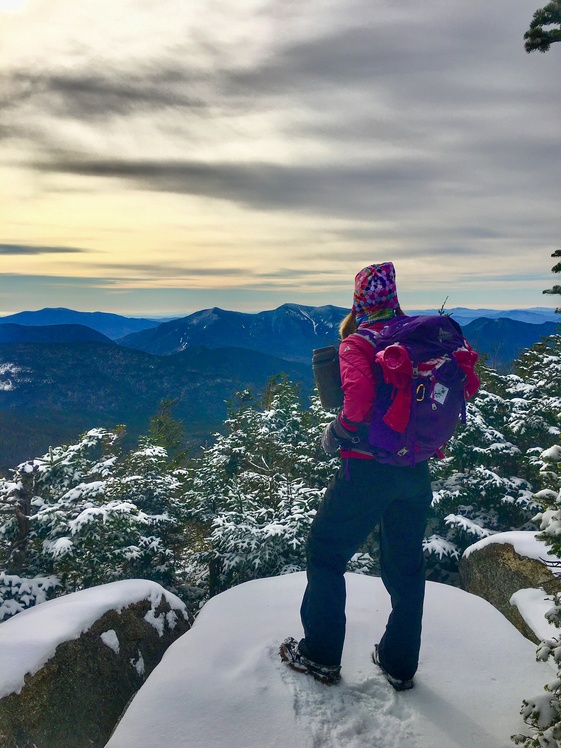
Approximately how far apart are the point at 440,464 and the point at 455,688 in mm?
10673

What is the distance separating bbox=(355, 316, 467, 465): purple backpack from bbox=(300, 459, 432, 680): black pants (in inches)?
12.0

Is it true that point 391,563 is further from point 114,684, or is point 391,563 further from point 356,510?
point 114,684

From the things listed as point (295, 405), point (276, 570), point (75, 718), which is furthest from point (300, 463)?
point (75, 718)

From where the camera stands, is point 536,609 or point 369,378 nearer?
point 369,378

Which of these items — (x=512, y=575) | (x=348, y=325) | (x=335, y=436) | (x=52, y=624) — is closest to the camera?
(x=335, y=436)

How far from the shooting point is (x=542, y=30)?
109 inches

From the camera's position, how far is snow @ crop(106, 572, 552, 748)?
9.97 ft

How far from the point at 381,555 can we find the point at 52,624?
3.37 meters

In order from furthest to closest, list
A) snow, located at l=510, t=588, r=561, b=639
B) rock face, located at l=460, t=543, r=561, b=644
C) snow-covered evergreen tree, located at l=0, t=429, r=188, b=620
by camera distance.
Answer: snow-covered evergreen tree, located at l=0, t=429, r=188, b=620 → rock face, located at l=460, t=543, r=561, b=644 → snow, located at l=510, t=588, r=561, b=639

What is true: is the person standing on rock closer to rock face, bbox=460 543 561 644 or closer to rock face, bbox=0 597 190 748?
rock face, bbox=0 597 190 748

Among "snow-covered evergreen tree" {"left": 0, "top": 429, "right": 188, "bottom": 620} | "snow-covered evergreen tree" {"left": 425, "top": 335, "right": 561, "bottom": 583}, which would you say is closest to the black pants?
"snow-covered evergreen tree" {"left": 0, "top": 429, "right": 188, "bottom": 620}

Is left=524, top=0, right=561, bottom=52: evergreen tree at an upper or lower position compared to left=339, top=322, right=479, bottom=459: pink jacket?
upper

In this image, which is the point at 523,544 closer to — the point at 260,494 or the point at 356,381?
the point at 356,381

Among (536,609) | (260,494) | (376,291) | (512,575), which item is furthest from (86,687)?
(260,494)
